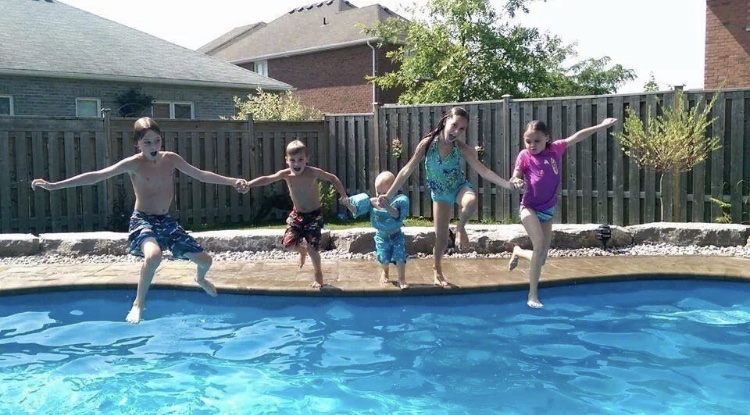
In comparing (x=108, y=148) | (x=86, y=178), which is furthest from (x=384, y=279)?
(x=108, y=148)

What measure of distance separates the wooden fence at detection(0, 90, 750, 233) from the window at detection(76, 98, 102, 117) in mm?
6581

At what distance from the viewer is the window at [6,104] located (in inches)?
579

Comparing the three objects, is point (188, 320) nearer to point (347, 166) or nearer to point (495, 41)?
point (347, 166)

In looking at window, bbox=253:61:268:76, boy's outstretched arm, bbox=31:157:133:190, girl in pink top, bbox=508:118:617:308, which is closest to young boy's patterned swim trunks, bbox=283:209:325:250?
boy's outstretched arm, bbox=31:157:133:190

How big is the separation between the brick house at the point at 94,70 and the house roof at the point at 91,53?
22 mm

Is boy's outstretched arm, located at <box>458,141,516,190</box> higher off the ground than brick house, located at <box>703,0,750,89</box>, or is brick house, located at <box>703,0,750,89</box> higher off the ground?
brick house, located at <box>703,0,750,89</box>

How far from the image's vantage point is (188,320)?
250 inches

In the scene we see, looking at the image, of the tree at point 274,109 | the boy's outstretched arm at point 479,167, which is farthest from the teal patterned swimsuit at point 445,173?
the tree at point 274,109

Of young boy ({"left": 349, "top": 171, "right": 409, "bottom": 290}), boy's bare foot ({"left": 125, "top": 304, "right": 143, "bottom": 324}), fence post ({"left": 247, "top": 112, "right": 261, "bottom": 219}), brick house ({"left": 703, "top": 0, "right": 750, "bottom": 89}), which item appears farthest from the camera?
brick house ({"left": 703, "top": 0, "right": 750, "bottom": 89})

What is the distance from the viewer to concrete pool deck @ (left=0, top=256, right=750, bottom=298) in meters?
6.54

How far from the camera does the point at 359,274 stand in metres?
7.13

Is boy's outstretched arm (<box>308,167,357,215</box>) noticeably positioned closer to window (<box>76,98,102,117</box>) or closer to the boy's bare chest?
the boy's bare chest

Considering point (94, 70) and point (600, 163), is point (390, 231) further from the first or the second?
point (94, 70)

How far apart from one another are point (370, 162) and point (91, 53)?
9172 millimetres
